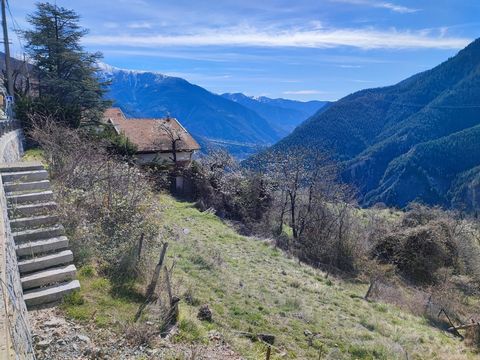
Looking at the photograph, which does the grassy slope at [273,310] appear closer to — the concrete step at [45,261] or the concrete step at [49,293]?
the concrete step at [49,293]

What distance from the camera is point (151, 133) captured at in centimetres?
3133

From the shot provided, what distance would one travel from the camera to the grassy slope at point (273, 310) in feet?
24.1

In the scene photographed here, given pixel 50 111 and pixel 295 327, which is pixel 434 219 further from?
pixel 50 111

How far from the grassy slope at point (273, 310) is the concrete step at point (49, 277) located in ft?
1.42

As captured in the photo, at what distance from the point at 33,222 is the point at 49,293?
81.8 inches

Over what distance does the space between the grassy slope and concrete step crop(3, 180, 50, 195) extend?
2936 millimetres

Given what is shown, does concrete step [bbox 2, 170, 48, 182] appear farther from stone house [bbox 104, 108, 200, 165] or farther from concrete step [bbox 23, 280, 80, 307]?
stone house [bbox 104, 108, 200, 165]

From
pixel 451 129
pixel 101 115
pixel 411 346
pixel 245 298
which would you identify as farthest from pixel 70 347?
pixel 451 129

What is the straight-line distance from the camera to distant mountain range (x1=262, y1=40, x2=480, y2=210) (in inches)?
4990

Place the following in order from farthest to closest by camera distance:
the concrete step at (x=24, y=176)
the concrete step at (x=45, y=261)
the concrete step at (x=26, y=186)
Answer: the concrete step at (x=24, y=176), the concrete step at (x=26, y=186), the concrete step at (x=45, y=261)

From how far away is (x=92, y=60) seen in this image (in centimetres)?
2506

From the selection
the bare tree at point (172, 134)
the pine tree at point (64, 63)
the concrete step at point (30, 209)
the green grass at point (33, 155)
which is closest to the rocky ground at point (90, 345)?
the concrete step at point (30, 209)

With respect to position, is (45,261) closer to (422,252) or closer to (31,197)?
(31,197)

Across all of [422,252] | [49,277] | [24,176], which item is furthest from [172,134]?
[49,277]
